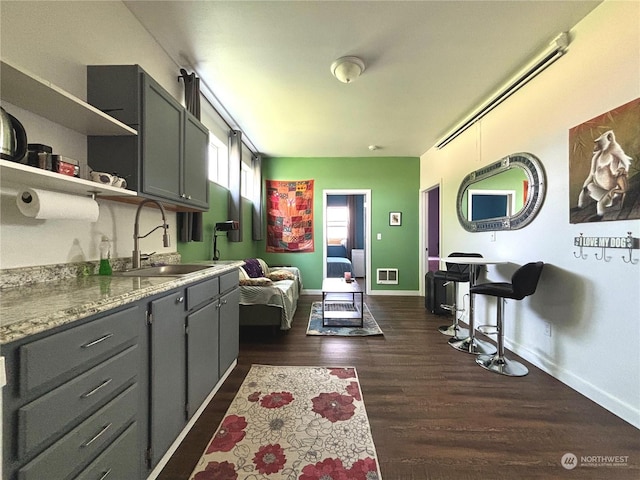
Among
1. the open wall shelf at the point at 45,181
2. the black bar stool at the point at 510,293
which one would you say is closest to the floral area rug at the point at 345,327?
the black bar stool at the point at 510,293

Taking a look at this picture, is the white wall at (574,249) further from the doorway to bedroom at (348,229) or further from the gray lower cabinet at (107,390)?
the doorway to bedroom at (348,229)

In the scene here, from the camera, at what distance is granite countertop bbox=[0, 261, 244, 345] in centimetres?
70

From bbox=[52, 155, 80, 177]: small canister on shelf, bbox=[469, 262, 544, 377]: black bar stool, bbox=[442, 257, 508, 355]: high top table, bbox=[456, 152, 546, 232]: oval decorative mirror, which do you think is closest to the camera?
bbox=[52, 155, 80, 177]: small canister on shelf

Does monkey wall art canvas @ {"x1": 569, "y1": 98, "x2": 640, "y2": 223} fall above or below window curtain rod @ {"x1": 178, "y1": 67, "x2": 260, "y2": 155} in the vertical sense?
below

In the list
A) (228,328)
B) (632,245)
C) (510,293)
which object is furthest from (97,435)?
(632,245)

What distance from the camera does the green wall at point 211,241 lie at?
2777 mm

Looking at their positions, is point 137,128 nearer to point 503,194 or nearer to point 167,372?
point 167,372

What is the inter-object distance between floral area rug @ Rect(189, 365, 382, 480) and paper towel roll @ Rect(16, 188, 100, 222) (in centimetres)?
136

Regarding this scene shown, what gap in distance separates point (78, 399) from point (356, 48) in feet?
8.94

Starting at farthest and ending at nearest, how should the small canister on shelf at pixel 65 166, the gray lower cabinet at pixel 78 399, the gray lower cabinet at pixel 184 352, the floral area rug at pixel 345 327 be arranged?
the floral area rug at pixel 345 327
the gray lower cabinet at pixel 184 352
the small canister on shelf at pixel 65 166
the gray lower cabinet at pixel 78 399

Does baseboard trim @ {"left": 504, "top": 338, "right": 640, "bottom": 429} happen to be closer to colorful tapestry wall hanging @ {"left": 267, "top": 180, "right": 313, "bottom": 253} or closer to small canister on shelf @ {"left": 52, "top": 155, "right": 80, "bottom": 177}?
small canister on shelf @ {"left": 52, "top": 155, "right": 80, "bottom": 177}

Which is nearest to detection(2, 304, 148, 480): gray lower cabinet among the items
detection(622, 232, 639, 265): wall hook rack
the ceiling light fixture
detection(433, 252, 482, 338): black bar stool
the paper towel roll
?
the paper towel roll

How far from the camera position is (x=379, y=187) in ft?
17.8

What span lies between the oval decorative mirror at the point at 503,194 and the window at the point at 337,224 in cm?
464
